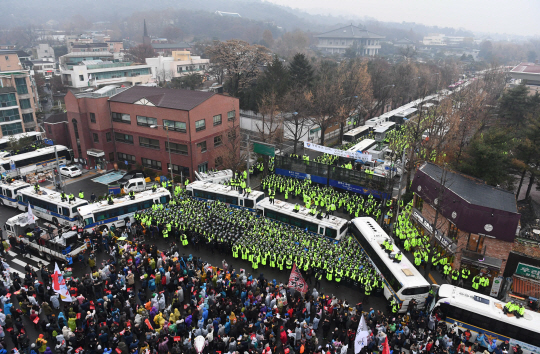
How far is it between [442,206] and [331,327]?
34.1ft

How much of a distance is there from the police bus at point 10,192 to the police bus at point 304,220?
19809 mm

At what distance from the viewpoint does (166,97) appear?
3491 centimetres

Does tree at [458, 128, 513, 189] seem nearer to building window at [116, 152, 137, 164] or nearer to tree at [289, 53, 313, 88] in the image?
building window at [116, 152, 137, 164]

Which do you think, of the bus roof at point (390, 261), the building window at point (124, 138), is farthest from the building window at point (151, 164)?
the bus roof at point (390, 261)

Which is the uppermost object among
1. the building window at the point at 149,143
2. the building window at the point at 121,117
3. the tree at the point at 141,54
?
the tree at the point at 141,54

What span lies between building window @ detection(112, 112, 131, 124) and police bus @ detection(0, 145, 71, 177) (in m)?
7.29

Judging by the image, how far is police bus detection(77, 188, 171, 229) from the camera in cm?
2355

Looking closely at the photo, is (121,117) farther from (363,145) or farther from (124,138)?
(363,145)

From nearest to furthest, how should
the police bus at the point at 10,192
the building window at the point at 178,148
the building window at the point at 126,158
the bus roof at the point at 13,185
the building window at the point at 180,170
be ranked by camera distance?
the police bus at the point at 10,192 < the bus roof at the point at 13,185 < the building window at the point at 178,148 < the building window at the point at 180,170 < the building window at the point at 126,158

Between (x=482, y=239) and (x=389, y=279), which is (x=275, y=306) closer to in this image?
(x=389, y=279)

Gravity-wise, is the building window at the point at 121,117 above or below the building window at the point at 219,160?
above

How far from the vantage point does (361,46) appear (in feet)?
554

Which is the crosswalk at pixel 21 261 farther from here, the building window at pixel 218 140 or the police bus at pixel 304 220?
the building window at pixel 218 140

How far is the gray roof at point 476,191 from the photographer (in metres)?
19.2
